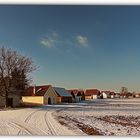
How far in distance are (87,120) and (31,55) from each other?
1.48 m

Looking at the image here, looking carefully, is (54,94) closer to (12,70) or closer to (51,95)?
(51,95)

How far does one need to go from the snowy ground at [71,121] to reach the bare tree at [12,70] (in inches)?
22.4

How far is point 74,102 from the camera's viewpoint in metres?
8.15

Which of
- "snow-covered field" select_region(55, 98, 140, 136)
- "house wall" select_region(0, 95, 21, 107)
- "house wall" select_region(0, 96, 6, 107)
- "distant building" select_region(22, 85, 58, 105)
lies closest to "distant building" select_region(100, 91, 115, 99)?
"snow-covered field" select_region(55, 98, 140, 136)

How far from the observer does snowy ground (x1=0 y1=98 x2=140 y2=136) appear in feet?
18.6

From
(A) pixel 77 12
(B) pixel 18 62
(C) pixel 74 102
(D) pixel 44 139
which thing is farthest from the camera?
(C) pixel 74 102

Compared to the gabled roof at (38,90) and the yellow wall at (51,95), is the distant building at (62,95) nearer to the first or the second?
the yellow wall at (51,95)

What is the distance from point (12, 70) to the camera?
6.74 metres

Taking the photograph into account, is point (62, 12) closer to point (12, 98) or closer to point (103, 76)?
point (103, 76)

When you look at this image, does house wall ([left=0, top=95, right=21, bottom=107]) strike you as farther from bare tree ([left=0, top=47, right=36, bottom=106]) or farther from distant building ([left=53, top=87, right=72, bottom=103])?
distant building ([left=53, top=87, right=72, bottom=103])

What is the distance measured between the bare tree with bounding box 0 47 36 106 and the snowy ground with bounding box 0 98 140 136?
0.57m

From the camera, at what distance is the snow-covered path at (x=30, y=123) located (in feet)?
18.4

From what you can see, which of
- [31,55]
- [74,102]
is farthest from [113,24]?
[74,102]

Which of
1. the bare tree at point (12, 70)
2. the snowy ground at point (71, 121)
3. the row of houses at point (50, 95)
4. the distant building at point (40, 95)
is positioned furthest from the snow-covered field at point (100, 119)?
the bare tree at point (12, 70)
